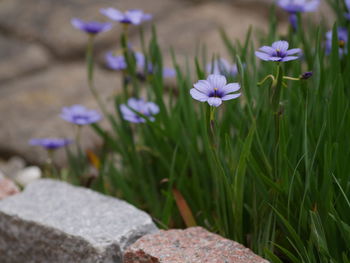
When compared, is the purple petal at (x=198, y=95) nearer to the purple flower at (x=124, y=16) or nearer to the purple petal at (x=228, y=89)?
the purple petal at (x=228, y=89)

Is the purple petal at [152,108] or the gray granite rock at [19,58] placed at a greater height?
the purple petal at [152,108]

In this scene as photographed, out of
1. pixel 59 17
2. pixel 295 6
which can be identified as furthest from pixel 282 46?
pixel 59 17

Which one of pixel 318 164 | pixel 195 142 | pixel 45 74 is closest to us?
pixel 318 164

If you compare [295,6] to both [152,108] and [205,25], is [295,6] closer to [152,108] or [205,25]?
[152,108]

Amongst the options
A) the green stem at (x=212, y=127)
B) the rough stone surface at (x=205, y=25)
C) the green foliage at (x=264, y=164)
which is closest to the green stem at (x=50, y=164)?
the green foliage at (x=264, y=164)

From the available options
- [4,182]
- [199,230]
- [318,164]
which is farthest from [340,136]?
[4,182]

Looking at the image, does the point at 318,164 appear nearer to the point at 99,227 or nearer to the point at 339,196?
the point at 339,196

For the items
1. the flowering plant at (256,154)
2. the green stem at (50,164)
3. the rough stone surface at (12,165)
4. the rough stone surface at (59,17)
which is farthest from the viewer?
the rough stone surface at (59,17)

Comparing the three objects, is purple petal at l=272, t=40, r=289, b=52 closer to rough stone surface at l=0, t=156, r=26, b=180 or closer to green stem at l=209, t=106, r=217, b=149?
green stem at l=209, t=106, r=217, b=149
